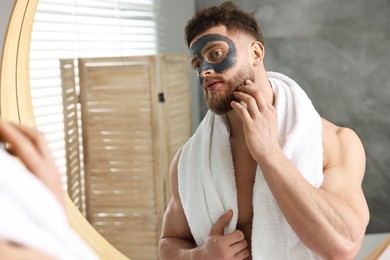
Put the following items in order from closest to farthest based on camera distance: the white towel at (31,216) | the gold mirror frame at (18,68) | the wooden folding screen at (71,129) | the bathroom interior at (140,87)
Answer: the white towel at (31,216) → the gold mirror frame at (18,68) → the bathroom interior at (140,87) → the wooden folding screen at (71,129)

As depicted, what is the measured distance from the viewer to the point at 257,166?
421mm

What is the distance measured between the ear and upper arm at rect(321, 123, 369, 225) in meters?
0.09

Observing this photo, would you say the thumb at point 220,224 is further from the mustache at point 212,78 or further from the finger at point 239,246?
the mustache at point 212,78

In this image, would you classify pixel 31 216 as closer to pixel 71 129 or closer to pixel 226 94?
pixel 226 94

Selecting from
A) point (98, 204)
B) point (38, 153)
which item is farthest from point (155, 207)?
point (38, 153)

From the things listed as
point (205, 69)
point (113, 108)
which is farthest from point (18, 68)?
point (113, 108)

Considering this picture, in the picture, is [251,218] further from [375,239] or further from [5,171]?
[5,171]

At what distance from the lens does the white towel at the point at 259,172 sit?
0.41 m

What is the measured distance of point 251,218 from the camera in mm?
421

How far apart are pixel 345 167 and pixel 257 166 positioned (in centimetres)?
8

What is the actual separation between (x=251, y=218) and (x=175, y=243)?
3.8 inches

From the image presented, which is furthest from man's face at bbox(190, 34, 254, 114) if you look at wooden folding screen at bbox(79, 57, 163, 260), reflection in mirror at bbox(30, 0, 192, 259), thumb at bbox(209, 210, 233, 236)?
wooden folding screen at bbox(79, 57, 163, 260)

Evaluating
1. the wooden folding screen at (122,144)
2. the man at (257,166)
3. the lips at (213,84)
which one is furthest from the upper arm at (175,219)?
the wooden folding screen at (122,144)

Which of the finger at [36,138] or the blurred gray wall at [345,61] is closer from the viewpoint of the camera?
the finger at [36,138]
